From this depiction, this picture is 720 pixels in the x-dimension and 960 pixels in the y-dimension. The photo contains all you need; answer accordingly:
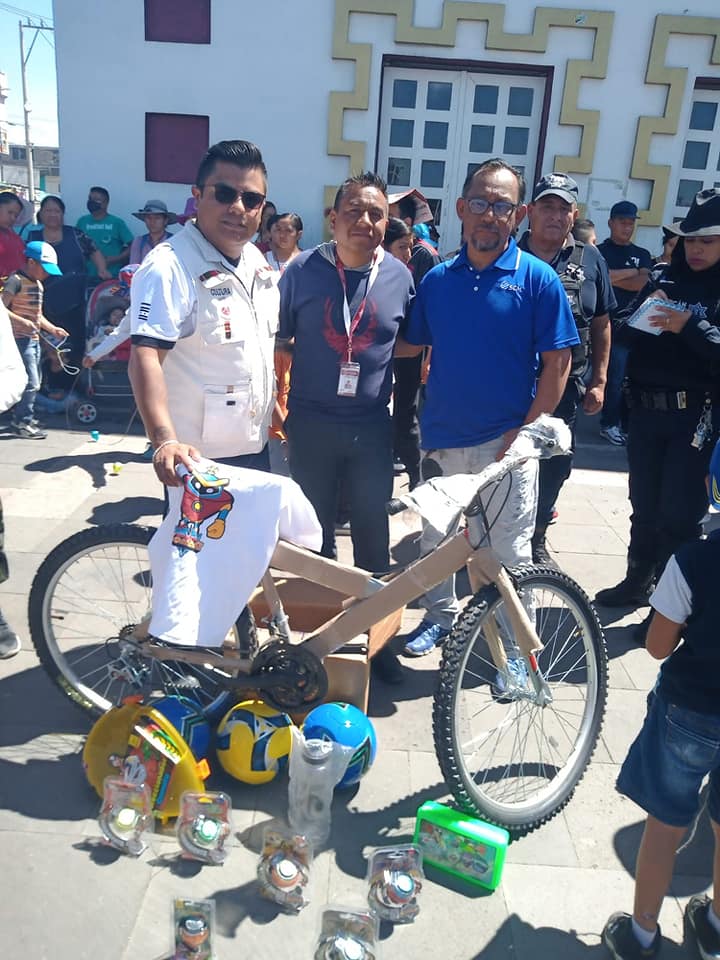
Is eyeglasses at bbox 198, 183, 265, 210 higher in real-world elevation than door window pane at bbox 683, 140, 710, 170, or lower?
lower

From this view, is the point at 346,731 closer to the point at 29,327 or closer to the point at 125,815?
the point at 125,815

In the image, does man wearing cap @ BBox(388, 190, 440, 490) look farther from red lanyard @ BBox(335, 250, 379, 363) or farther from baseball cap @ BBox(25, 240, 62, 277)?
baseball cap @ BBox(25, 240, 62, 277)

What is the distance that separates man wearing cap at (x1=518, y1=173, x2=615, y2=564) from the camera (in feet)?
12.3

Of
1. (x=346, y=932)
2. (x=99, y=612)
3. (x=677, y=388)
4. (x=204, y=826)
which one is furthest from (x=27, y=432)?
(x=346, y=932)

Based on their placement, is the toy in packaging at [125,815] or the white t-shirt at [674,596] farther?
the toy in packaging at [125,815]

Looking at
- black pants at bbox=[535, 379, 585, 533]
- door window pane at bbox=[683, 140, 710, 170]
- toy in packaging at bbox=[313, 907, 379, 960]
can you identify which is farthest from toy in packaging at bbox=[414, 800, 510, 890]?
door window pane at bbox=[683, 140, 710, 170]

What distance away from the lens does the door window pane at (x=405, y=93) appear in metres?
10.1

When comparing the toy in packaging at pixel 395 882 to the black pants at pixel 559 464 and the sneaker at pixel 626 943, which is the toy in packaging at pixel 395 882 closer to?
the sneaker at pixel 626 943

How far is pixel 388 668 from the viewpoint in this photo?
344 centimetres

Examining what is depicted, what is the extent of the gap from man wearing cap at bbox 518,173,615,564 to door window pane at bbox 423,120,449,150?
687 centimetres

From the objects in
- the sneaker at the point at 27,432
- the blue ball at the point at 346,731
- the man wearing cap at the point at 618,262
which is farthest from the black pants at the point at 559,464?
the sneaker at the point at 27,432

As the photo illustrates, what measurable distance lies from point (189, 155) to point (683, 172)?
6465mm

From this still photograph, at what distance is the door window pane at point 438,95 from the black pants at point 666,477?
765 centimetres

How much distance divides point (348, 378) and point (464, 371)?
467 millimetres
